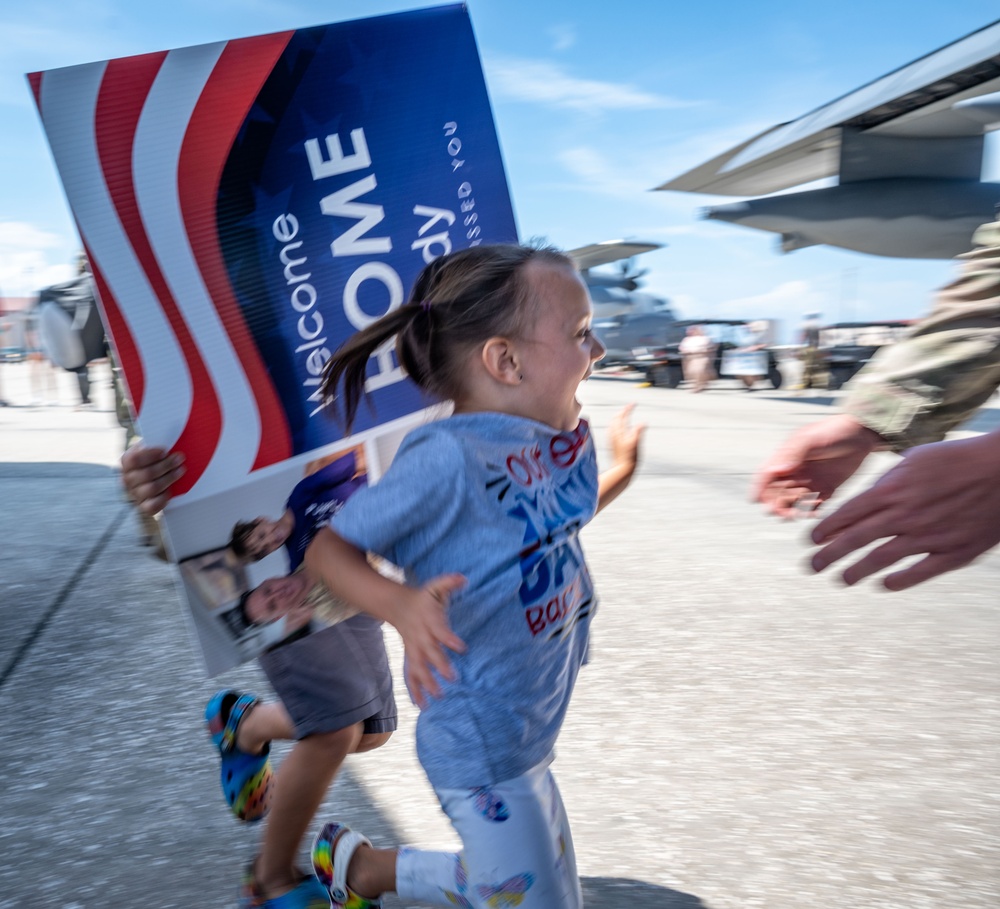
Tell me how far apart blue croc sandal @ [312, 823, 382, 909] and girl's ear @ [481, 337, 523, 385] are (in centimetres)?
85

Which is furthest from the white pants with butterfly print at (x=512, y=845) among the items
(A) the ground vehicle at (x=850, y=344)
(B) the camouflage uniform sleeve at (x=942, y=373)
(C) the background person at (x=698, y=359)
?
(C) the background person at (x=698, y=359)

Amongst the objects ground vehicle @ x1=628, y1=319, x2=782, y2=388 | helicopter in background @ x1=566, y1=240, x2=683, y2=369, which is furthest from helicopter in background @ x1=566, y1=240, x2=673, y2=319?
ground vehicle @ x1=628, y1=319, x2=782, y2=388

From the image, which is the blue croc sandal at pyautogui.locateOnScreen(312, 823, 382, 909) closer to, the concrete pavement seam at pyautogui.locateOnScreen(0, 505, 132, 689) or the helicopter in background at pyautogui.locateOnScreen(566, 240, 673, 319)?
the concrete pavement seam at pyautogui.locateOnScreen(0, 505, 132, 689)

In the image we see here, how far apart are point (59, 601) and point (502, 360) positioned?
321 cm

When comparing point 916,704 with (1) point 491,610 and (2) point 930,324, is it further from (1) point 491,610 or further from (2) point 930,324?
(1) point 491,610

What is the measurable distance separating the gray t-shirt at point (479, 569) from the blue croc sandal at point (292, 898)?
54 cm

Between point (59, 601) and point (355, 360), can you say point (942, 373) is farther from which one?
point (59, 601)

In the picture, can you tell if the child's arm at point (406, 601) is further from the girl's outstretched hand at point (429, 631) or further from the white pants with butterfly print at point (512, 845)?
the white pants with butterfly print at point (512, 845)

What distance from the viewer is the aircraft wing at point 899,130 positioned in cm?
1020

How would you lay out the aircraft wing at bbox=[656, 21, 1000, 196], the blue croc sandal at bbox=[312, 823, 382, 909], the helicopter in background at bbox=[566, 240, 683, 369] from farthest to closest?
1. the helicopter in background at bbox=[566, 240, 683, 369]
2. the aircraft wing at bbox=[656, 21, 1000, 196]
3. the blue croc sandal at bbox=[312, 823, 382, 909]

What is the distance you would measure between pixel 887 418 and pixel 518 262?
2.93 feet

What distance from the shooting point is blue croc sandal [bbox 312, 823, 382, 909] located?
62.8 inches

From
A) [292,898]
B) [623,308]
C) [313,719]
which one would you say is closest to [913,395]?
[313,719]

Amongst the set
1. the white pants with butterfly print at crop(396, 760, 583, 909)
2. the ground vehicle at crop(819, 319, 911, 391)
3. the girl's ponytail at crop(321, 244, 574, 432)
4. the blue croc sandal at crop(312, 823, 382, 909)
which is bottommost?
the ground vehicle at crop(819, 319, 911, 391)
